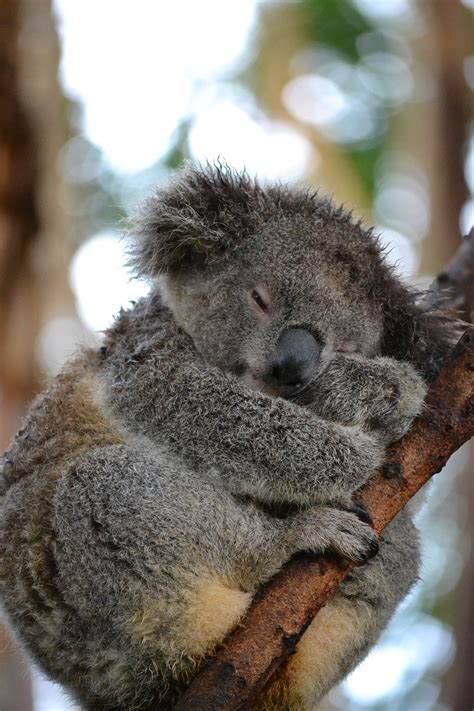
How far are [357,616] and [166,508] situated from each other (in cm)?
95

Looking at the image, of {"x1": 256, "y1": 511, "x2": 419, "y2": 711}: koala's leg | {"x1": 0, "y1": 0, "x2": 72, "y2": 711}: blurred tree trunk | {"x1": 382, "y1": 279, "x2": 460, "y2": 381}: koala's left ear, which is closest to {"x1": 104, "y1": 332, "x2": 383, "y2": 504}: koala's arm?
{"x1": 256, "y1": 511, "x2": 419, "y2": 711}: koala's leg

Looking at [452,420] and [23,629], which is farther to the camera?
[23,629]

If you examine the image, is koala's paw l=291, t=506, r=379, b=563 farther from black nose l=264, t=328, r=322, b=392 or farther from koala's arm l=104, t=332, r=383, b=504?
black nose l=264, t=328, r=322, b=392

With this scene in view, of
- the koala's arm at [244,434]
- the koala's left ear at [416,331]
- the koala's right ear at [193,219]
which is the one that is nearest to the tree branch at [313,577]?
the koala's arm at [244,434]

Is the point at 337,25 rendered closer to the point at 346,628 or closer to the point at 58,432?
the point at 58,432

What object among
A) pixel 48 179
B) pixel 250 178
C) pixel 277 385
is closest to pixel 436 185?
pixel 48 179

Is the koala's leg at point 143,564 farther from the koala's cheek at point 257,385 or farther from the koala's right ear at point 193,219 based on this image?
the koala's right ear at point 193,219

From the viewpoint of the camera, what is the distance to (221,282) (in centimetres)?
402

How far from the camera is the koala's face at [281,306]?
3639mm

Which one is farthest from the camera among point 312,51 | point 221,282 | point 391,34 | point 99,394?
point 312,51

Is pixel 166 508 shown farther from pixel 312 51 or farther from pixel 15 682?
pixel 312 51

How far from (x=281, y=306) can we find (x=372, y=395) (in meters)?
0.61

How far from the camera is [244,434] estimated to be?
3.41 metres

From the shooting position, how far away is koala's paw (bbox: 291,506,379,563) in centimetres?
312
